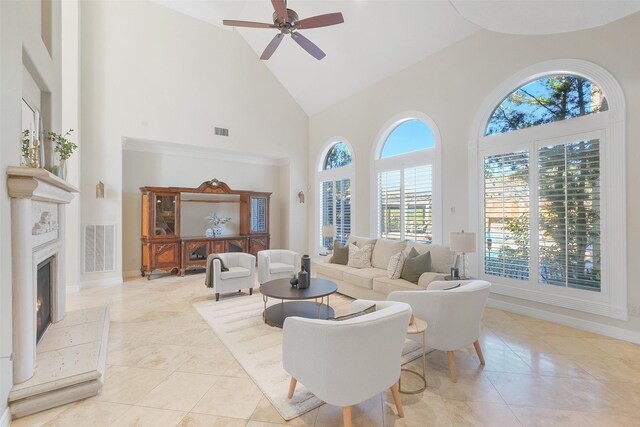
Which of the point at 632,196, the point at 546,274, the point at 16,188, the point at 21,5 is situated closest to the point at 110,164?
the point at 21,5

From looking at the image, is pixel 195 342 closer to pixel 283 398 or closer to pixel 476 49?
pixel 283 398

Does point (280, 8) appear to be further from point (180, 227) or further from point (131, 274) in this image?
point (131, 274)

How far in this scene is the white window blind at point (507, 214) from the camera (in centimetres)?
418

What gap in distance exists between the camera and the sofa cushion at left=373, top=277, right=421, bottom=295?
3867 mm

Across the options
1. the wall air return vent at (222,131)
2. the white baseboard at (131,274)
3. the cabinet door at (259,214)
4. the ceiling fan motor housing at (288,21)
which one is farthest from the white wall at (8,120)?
the cabinet door at (259,214)

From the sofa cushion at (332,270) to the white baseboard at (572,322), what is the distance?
2329mm

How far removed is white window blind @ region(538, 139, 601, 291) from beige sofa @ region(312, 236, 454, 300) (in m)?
1.28

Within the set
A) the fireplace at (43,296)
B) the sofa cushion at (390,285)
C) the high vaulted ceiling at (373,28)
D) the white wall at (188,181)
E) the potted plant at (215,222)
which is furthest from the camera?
the potted plant at (215,222)

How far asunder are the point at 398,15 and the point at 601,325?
5.17 m

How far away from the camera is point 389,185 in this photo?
6.18 metres

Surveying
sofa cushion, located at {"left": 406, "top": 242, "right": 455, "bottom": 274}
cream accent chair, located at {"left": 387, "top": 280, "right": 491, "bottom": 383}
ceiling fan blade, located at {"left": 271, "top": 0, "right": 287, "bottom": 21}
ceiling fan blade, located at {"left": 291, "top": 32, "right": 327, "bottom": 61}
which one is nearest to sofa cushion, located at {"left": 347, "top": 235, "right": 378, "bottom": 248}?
sofa cushion, located at {"left": 406, "top": 242, "right": 455, "bottom": 274}

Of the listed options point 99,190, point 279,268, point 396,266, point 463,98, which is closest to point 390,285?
point 396,266

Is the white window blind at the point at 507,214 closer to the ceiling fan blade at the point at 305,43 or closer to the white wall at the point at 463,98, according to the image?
the white wall at the point at 463,98

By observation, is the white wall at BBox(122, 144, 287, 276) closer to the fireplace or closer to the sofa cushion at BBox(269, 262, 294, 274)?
the sofa cushion at BBox(269, 262, 294, 274)
